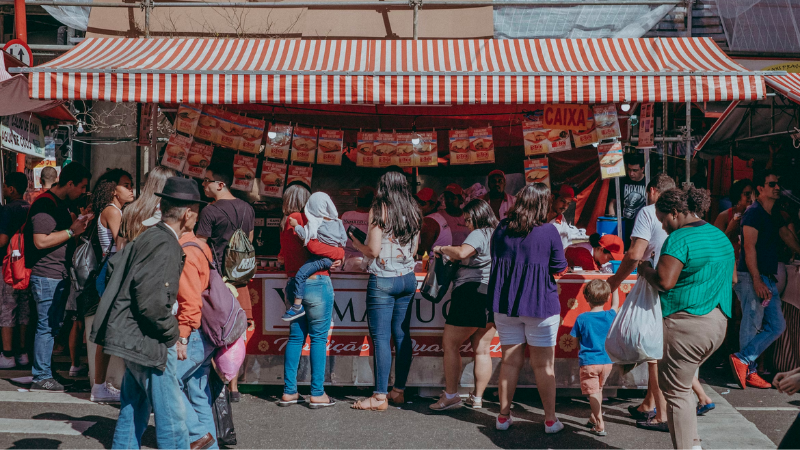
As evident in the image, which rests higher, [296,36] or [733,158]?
[296,36]

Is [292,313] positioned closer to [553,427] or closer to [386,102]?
[386,102]

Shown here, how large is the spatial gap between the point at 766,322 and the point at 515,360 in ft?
10.3

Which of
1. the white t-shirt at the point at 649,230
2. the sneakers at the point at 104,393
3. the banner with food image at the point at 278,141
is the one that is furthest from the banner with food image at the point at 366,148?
the sneakers at the point at 104,393

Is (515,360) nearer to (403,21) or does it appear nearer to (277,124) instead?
(277,124)

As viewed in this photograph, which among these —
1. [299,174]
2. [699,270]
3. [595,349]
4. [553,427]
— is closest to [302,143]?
[299,174]

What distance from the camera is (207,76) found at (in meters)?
6.23

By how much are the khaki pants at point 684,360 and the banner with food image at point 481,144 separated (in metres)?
4.04

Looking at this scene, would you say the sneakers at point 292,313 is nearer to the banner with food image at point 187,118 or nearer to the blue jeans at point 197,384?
the blue jeans at point 197,384

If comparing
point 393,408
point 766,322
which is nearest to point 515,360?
point 393,408

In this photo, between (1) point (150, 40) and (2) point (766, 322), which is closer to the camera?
(2) point (766, 322)

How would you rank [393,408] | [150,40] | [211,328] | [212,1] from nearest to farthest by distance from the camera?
[211,328], [393,408], [150,40], [212,1]

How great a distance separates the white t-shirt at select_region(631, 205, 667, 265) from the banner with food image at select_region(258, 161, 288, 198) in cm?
420

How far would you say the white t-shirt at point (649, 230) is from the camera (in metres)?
5.43

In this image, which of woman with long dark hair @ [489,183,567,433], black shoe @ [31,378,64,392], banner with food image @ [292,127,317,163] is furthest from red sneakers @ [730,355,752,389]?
black shoe @ [31,378,64,392]
